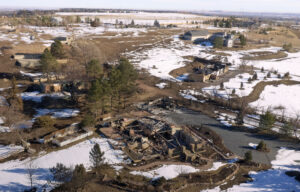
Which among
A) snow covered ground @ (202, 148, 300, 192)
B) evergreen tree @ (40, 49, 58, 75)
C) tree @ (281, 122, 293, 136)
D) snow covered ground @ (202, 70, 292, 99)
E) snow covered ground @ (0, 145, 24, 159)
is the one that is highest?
evergreen tree @ (40, 49, 58, 75)

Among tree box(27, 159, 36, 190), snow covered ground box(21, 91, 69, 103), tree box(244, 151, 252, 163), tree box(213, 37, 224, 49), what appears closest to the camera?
tree box(27, 159, 36, 190)

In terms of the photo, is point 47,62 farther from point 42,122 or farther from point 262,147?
point 262,147

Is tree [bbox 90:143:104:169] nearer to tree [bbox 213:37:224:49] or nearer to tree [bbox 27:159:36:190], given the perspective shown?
tree [bbox 27:159:36:190]

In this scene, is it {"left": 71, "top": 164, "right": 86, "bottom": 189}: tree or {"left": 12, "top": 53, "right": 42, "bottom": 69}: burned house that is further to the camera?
{"left": 12, "top": 53, "right": 42, "bottom": 69}: burned house

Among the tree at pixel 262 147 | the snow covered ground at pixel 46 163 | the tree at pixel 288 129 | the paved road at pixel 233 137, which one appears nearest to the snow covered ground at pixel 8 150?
the snow covered ground at pixel 46 163

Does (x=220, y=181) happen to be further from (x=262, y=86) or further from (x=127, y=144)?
(x=262, y=86)

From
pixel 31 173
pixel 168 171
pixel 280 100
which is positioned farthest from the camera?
pixel 280 100

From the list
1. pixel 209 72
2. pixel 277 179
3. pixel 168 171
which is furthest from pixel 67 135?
pixel 209 72

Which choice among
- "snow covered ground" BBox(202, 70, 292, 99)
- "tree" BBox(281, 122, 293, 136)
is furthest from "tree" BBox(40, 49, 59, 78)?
"tree" BBox(281, 122, 293, 136)
